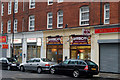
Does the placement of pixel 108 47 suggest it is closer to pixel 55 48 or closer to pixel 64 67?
pixel 64 67

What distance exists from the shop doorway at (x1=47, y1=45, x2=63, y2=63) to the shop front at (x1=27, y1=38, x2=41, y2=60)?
84.8 inches

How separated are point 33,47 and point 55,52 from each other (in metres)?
5.01

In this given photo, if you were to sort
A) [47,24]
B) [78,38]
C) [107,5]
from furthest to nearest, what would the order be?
1. [47,24]
2. [78,38]
3. [107,5]

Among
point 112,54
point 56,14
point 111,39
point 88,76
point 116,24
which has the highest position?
point 56,14

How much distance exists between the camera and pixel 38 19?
32344mm

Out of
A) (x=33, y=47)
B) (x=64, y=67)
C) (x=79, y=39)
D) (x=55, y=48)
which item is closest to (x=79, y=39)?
(x=79, y=39)

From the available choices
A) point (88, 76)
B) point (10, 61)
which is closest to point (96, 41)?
point (88, 76)

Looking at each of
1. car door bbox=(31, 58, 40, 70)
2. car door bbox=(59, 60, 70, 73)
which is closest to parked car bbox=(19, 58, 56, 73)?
car door bbox=(31, 58, 40, 70)

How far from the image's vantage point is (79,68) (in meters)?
19.0

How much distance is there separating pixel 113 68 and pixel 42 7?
551 inches

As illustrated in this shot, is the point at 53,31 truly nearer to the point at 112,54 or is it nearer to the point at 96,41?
the point at 96,41

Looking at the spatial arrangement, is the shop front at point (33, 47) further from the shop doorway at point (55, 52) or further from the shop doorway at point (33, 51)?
the shop doorway at point (55, 52)

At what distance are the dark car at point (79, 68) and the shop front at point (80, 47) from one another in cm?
596

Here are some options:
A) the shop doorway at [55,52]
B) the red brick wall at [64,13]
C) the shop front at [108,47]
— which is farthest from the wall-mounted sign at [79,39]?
the shop doorway at [55,52]
